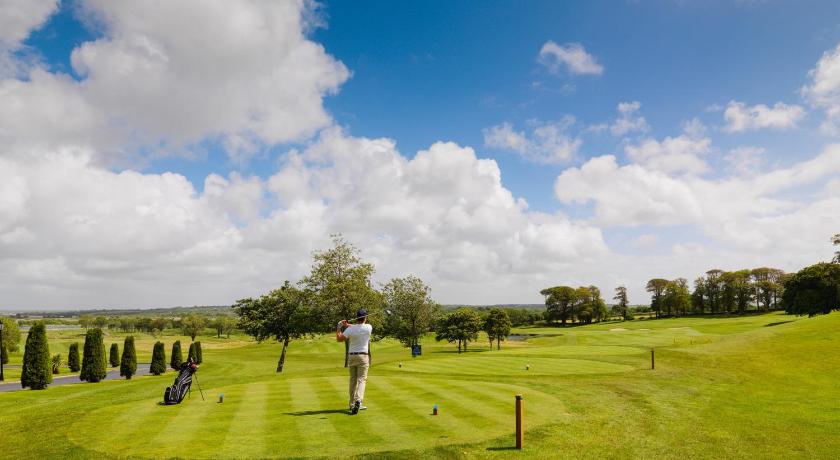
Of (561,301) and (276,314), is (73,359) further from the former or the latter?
(561,301)

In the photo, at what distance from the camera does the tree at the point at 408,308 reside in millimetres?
77250

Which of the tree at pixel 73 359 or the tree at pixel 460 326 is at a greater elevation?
the tree at pixel 460 326

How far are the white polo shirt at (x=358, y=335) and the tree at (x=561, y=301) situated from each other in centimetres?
16173

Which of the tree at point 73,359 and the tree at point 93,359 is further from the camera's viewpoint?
Answer: the tree at point 73,359

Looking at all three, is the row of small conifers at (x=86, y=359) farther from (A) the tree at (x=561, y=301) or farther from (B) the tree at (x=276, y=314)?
(A) the tree at (x=561, y=301)

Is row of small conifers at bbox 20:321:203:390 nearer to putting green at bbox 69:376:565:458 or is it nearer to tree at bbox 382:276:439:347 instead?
putting green at bbox 69:376:565:458

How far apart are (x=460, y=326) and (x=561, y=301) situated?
327ft

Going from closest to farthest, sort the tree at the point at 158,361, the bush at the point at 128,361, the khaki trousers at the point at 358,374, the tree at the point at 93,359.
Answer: the khaki trousers at the point at 358,374
the tree at the point at 93,359
the bush at the point at 128,361
the tree at the point at 158,361

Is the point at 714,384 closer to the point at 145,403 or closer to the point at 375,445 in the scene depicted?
the point at 375,445

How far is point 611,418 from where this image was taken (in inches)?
614

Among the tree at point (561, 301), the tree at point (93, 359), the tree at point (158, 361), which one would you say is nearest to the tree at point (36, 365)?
the tree at point (93, 359)

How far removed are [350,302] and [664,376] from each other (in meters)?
28.6

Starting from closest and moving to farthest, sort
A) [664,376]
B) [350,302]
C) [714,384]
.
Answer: [714,384] < [664,376] < [350,302]

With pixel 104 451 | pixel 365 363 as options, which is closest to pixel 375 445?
pixel 365 363
